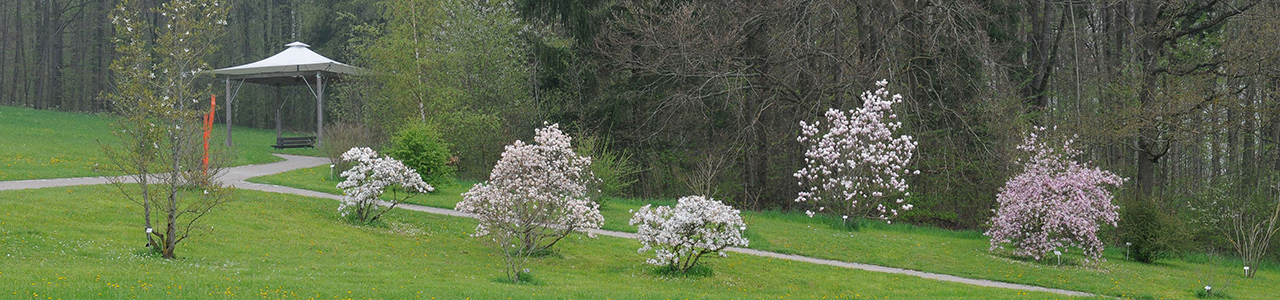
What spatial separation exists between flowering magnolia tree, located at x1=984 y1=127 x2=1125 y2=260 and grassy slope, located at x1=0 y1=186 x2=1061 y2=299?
330cm

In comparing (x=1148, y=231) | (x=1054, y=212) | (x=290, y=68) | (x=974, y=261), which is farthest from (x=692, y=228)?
(x=290, y=68)

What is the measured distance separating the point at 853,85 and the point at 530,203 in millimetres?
8611

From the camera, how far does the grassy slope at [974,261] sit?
1256 centimetres

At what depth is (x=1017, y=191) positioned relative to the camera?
1496cm

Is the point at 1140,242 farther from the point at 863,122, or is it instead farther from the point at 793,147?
the point at 793,147

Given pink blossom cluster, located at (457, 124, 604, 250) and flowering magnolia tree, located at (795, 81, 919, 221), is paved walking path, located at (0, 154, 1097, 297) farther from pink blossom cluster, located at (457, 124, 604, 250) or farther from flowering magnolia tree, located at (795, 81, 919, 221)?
flowering magnolia tree, located at (795, 81, 919, 221)

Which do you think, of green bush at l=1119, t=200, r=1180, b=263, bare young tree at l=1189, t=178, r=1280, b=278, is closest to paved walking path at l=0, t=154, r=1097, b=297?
green bush at l=1119, t=200, r=1180, b=263

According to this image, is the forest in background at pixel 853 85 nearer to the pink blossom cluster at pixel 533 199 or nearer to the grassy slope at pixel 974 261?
the grassy slope at pixel 974 261

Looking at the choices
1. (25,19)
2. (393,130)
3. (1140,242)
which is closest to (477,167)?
(393,130)

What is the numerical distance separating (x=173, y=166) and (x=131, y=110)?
0.88 meters

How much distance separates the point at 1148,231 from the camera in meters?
15.0

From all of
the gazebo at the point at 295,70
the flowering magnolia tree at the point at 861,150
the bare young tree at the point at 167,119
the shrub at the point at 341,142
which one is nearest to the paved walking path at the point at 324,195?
the bare young tree at the point at 167,119

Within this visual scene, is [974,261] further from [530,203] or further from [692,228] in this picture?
[530,203]

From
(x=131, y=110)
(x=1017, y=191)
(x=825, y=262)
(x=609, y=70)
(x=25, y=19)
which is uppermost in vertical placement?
(x=25, y=19)
